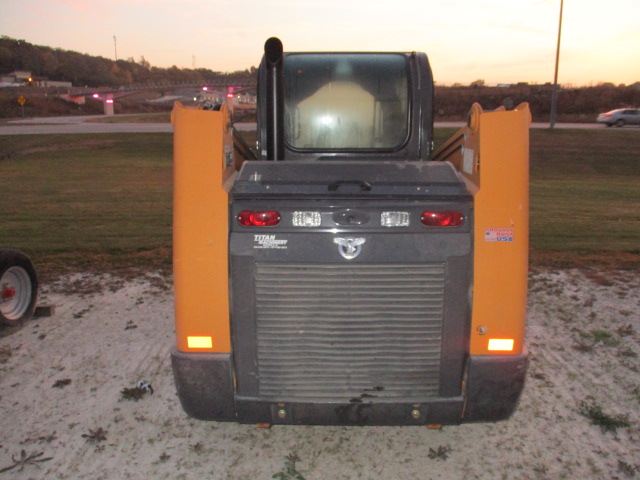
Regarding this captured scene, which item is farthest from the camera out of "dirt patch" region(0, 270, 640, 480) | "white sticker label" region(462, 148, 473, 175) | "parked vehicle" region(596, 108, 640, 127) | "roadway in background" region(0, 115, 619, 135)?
"parked vehicle" region(596, 108, 640, 127)

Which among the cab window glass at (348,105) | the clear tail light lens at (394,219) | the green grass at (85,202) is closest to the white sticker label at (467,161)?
the clear tail light lens at (394,219)

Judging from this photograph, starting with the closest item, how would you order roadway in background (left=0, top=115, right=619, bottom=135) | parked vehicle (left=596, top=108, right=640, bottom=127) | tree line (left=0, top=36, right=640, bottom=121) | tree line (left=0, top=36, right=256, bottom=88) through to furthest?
roadway in background (left=0, top=115, right=619, bottom=135), parked vehicle (left=596, top=108, right=640, bottom=127), tree line (left=0, top=36, right=640, bottom=121), tree line (left=0, top=36, right=256, bottom=88)

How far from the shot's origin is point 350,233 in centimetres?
286

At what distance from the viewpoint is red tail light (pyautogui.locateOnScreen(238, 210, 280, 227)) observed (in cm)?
287

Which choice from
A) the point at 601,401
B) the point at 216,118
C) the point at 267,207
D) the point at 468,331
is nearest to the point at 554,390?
the point at 601,401

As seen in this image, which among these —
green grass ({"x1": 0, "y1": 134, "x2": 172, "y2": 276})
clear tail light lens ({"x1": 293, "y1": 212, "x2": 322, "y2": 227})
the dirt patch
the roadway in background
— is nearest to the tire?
the dirt patch

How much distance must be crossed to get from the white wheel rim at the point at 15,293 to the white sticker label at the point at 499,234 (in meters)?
4.44

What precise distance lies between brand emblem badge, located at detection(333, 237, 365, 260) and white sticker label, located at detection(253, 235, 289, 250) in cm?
27

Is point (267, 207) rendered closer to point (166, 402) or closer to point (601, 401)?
point (166, 402)

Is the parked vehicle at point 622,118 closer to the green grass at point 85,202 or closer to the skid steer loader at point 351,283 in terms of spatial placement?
the green grass at point 85,202

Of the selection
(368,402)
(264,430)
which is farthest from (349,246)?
(264,430)

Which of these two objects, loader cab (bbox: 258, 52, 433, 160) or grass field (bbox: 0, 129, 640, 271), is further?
grass field (bbox: 0, 129, 640, 271)

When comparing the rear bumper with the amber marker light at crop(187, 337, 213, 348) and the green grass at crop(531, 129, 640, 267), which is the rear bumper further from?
the green grass at crop(531, 129, 640, 267)

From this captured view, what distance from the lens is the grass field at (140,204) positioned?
8.20 metres
